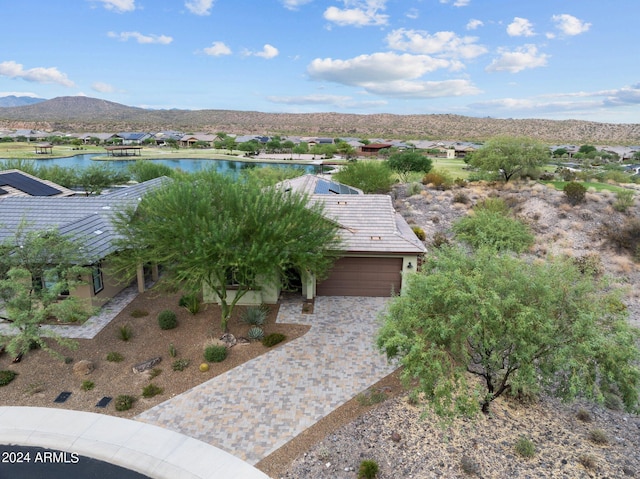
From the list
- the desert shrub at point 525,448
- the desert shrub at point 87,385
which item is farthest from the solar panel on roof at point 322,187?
the desert shrub at point 525,448

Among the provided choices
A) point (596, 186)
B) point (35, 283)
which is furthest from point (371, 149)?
point (35, 283)

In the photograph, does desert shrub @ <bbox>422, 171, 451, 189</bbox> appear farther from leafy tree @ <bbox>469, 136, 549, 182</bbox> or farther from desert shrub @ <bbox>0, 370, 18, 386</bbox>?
desert shrub @ <bbox>0, 370, 18, 386</bbox>

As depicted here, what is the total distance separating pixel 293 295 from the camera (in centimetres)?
1952

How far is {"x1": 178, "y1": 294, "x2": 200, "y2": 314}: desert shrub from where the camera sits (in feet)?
56.5

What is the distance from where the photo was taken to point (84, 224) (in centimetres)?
1862

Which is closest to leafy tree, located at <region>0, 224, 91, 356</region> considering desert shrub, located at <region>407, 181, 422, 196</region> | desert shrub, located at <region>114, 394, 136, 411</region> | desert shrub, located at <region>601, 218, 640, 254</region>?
desert shrub, located at <region>114, 394, 136, 411</region>

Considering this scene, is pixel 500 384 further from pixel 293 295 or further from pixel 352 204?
pixel 352 204

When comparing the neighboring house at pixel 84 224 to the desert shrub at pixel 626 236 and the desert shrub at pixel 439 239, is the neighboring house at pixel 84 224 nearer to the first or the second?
the desert shrub at pixel 439 239

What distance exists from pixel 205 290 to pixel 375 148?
93386mm

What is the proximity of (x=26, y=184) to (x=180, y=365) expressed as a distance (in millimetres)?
22161

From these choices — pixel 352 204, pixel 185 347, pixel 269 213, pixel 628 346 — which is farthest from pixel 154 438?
pixel 352 204

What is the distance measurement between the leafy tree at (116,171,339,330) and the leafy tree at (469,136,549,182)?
37.1m

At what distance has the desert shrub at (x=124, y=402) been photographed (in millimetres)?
11555

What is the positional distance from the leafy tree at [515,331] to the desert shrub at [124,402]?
753 cm
